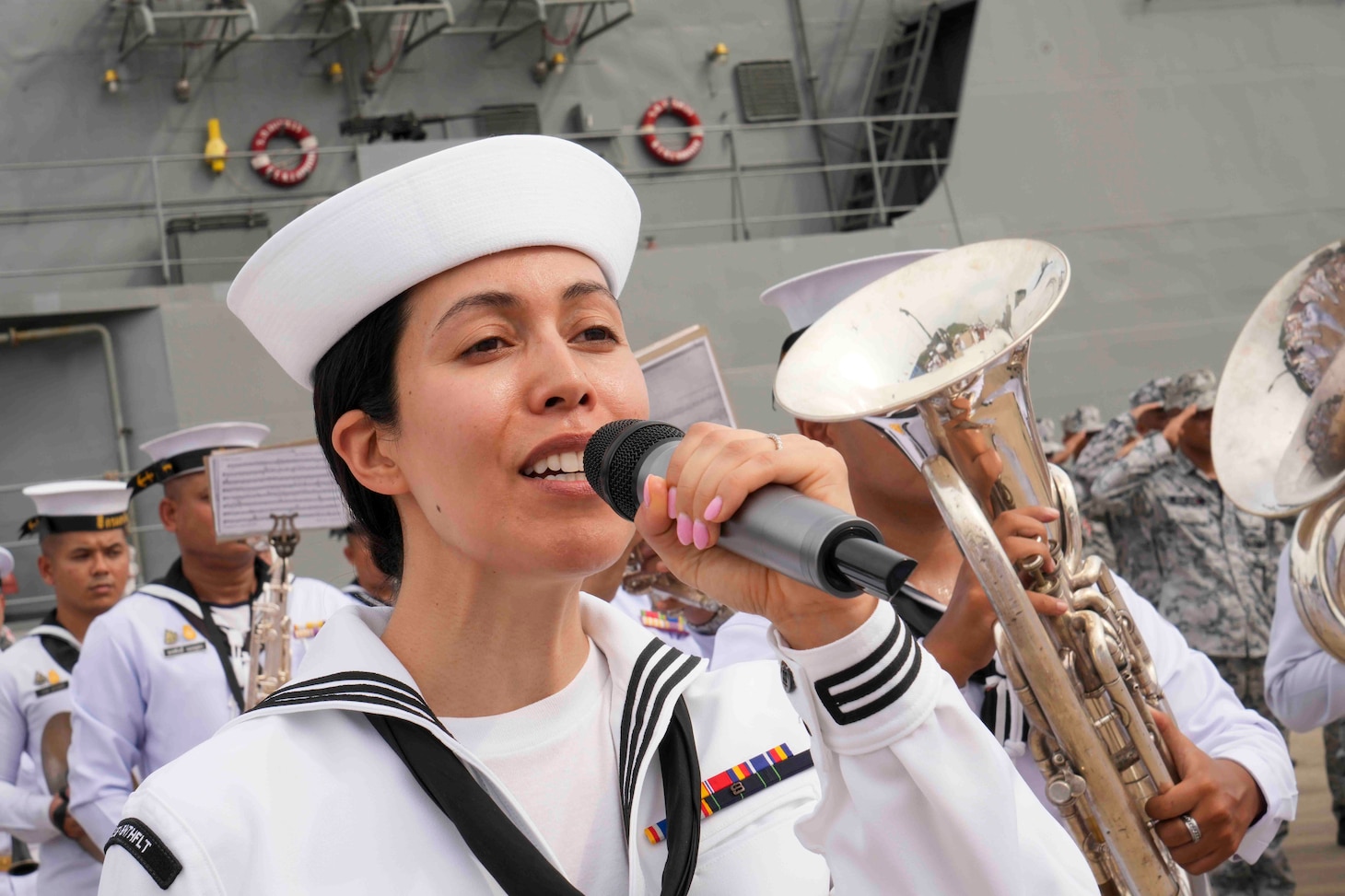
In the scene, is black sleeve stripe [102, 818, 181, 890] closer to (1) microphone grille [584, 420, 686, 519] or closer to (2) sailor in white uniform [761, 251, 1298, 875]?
(1) microphone grille [584, 420, 686, 519]

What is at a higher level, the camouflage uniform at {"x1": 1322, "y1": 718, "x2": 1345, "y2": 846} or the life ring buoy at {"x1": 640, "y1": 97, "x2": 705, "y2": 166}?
the life ring buoy at {"x1": 640, "y1": 97, "x2": 705, "y2": 166}

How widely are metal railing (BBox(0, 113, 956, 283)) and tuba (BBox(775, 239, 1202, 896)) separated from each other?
8.79 meters

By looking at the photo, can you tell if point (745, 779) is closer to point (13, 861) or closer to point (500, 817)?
point (500, 817)

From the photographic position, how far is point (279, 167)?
495 inches

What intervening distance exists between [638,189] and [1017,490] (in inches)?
467

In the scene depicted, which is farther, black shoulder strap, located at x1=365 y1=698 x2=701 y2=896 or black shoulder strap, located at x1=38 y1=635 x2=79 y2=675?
black shoulder strap, located at x1=38 y1=635 x2=79 y2=675

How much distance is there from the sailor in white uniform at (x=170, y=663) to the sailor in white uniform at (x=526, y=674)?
8.65ft

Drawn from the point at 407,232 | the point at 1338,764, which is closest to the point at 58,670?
the point at 407,232

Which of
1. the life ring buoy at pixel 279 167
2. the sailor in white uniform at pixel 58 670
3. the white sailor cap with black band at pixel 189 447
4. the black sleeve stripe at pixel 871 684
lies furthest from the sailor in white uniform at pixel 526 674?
the life ring buoy at pixel 279 167

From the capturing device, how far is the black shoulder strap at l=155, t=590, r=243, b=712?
4129mm

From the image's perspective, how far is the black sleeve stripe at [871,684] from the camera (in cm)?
117

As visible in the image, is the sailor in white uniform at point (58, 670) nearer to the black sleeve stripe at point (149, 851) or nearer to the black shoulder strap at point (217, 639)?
the black shoulder strap at point (217, 639)

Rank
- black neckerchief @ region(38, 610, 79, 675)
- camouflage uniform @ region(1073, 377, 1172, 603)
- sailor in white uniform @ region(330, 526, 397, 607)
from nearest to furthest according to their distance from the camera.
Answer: sailor in white uniform @ region(330, 526, 397, 607), black neckerchief @ region(38, 610, 79, 675), camouflage uniform @ region(1073, 377, 1172, 603)

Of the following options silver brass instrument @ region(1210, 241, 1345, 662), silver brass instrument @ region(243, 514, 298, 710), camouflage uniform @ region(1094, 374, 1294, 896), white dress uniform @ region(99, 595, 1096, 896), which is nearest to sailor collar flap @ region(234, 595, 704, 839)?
white dress uniform @ region(99, 595, 1096, 896)
